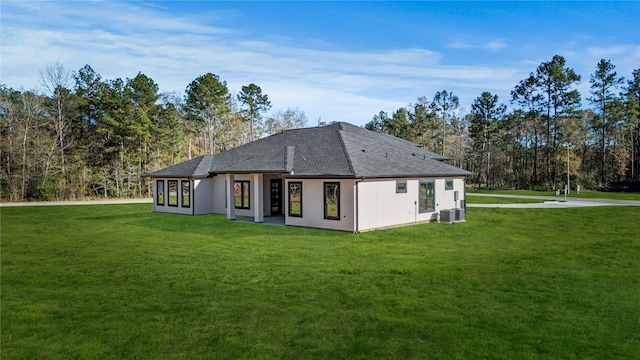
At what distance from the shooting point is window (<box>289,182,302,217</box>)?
16391 millimetres

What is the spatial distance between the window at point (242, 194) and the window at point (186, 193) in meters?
2.63

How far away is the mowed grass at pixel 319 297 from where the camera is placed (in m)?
4.95

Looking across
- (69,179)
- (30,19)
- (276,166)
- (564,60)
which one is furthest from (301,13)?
(564,60)

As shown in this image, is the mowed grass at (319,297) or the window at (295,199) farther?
the window at (295,199)

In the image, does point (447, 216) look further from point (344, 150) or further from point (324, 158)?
point (324, 158)

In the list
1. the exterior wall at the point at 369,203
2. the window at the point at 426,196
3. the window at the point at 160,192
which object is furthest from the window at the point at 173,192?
the window at the point at 426,196

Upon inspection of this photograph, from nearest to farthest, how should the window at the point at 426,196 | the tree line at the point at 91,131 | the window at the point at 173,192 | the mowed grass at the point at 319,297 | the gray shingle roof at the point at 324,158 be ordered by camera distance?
the mowed grass at the point at 319,297 → the gray shingle roof at the point at 324,158 → the window at the point at 426,196 → the window at the point at 173,192 → the tree line at the point at 91,131

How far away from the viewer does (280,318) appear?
589 centimetres

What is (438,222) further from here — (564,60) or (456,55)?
(564,60)

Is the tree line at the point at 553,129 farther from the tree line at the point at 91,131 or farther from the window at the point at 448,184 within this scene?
the tree line at the point at 91,131

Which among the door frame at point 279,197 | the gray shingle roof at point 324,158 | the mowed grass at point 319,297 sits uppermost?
the gray shingle roof at point 324,158

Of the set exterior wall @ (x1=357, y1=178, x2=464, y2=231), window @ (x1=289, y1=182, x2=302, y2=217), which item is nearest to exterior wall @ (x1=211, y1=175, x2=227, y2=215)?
window @ (x1=289, y1=182, x2=302, y2=217)

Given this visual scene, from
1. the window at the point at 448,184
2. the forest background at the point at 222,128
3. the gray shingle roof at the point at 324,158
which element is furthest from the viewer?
the forest background at the point at 222,128

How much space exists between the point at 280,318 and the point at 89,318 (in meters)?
2.80
